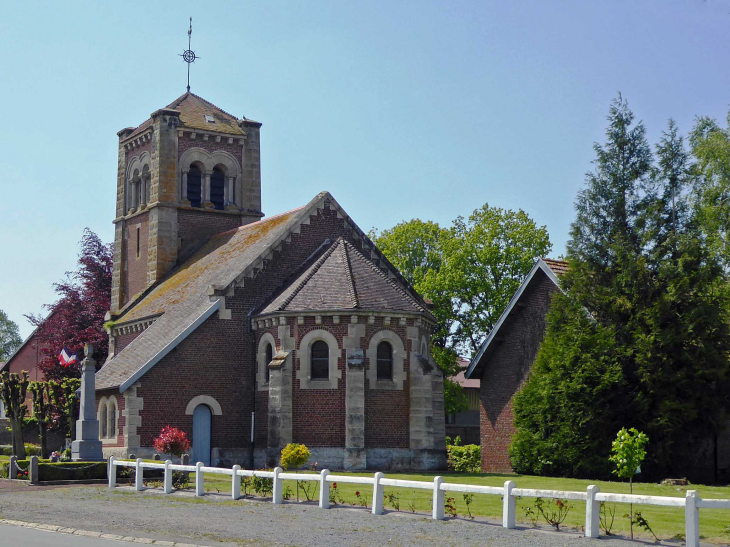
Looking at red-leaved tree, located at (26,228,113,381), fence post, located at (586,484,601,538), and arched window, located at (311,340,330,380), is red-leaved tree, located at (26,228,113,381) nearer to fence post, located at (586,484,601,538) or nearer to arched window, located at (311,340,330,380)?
arched window, located at (311,340,330,380)

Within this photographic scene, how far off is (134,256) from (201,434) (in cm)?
1541

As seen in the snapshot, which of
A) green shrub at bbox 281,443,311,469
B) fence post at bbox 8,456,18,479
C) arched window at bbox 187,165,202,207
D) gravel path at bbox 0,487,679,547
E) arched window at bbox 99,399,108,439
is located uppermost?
arched window at bbox 187,165,202,207

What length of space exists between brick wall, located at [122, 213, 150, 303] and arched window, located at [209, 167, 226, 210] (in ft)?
10.8

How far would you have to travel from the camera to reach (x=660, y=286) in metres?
29.8

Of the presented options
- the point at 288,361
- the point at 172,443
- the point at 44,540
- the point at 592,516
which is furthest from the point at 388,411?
the point at 44,540

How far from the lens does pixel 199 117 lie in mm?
47719

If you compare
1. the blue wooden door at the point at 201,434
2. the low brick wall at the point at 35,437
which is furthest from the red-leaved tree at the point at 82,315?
the blue wooden door at the point at 201,434

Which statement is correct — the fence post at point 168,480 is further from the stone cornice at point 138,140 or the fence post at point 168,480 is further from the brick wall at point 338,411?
the stone cornice at point 138,140

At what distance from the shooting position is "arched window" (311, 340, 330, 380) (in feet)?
112

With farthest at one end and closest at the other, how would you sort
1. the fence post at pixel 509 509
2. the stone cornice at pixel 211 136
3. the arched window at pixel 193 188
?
the arched window at pixel 193 188
the stone cornice at pixel 211 136
the fence post at pixel 509 509

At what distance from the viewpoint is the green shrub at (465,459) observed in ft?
140

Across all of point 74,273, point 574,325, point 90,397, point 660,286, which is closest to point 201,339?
point 90,397

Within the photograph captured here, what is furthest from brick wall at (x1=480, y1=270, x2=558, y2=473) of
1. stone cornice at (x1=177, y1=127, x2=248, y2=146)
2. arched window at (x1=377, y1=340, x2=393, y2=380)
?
stone cornice at (x1=177, y1=127, x2=248, y2=146)

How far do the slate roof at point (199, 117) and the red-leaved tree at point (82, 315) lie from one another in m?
11.4
